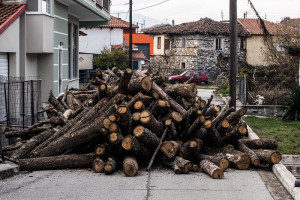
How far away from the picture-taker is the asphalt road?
8867 millimetres

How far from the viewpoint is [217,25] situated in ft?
195

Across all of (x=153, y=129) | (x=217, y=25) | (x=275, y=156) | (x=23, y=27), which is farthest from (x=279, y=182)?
(x=217, y=25)

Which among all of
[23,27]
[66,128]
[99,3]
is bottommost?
[66,128]

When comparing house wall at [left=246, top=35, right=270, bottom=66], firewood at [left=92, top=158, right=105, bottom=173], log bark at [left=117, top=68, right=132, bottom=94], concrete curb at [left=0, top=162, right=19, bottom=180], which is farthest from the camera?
house wall at [left=246, top=35, right=270, bottom=66]

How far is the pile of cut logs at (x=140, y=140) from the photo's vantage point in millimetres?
10742

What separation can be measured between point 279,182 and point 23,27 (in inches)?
465

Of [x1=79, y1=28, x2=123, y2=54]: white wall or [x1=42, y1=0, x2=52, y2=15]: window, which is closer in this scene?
[x1=42, y1=0, x2=52, y2=15]: window

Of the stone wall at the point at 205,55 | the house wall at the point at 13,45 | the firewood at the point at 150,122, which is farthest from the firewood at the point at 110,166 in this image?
the stone wall at the point at 205,55

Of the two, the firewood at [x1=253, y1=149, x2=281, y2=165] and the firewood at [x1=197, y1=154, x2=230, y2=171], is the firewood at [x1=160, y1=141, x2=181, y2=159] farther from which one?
the firewood at [x1=253, y1=149, x2=281, y2=165]

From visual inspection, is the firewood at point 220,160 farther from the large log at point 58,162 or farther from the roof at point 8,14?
the roof at point 8,14

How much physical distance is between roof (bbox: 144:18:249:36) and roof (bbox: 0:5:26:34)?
3980 cm

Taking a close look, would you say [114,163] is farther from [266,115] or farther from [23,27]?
[266,115]

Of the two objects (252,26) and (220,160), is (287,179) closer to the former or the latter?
(220,160)

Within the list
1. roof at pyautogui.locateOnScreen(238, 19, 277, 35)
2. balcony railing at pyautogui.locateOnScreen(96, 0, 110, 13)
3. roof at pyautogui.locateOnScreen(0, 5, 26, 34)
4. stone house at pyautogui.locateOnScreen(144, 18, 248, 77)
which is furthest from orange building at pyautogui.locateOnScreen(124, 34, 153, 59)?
roof at pyautogui.locateOnScreen(0, 5, 26, 34)
